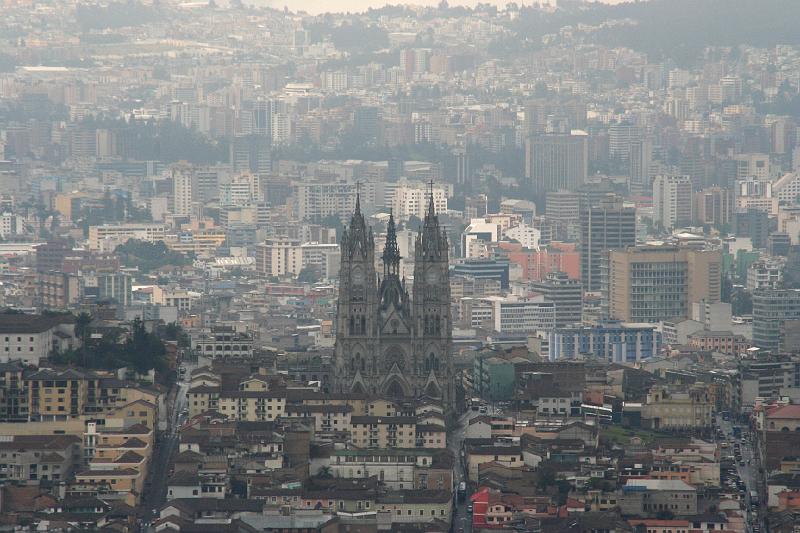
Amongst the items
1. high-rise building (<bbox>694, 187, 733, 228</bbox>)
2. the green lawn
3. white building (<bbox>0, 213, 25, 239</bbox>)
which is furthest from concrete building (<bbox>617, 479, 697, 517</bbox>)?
high-rise building (<bbox>694, 187, 733, 228</bbox>)

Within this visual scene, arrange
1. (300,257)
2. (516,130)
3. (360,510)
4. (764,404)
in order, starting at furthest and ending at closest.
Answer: (516,130)
(300,257)
(764,404)
(360,510)

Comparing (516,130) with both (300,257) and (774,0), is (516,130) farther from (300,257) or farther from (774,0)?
(300,257)

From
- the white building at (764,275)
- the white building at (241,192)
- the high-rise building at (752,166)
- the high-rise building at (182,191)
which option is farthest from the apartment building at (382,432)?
the high-rise building at (752,166)

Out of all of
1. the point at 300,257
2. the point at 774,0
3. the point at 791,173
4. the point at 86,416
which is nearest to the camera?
the point at 86,416

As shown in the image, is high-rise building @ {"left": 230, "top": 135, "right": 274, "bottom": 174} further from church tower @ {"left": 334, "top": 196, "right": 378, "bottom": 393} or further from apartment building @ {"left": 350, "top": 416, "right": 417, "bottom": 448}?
apartment building @ {"left": 350, "top": 416, "right": 417, "bottom": 448}

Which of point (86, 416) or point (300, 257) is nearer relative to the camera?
point (86, 416)

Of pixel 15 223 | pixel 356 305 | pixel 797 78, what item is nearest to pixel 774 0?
pixel 797 78

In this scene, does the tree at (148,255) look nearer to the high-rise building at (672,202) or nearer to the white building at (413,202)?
the white building at (413,202)
